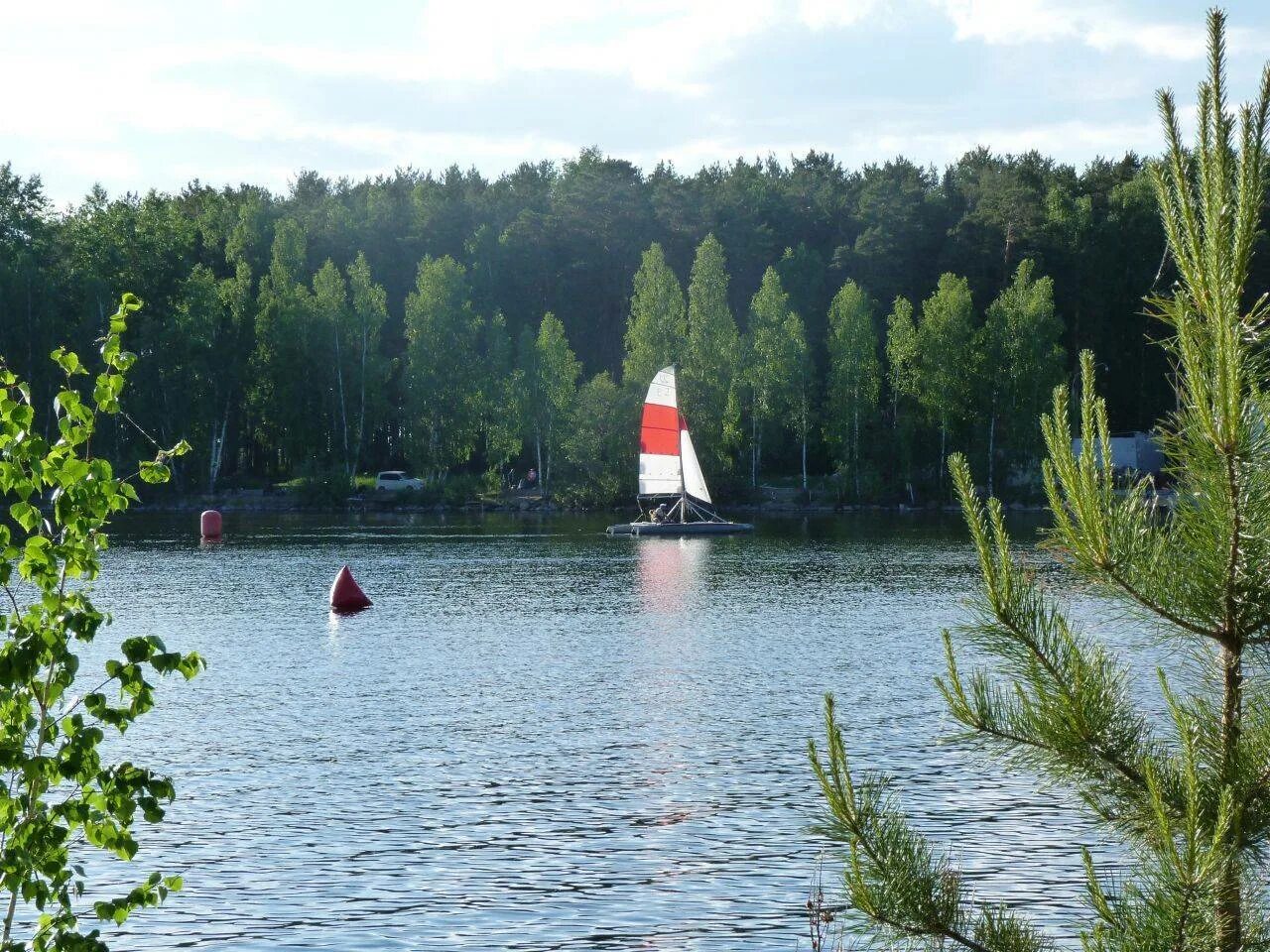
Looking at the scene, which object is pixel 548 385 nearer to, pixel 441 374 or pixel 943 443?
pixel 441 374

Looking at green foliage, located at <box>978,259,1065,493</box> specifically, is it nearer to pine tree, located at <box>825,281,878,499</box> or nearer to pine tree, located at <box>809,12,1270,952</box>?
pine tree, located at <box>825,281,878,499</box>

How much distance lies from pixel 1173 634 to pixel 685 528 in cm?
6023

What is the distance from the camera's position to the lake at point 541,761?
14781mm

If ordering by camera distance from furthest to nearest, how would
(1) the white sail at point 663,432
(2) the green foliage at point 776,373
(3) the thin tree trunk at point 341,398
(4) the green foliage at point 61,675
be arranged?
1. (3) the thin tree trunk at point 341,398
2. (2) the green foliage at point 776,373
3. (1) the white sail at point 663,432
4. (4) the green foliage at point 61,675

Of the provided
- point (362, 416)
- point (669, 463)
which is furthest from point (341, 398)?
point (669, 463)

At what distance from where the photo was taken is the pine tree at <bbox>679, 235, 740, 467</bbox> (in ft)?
267

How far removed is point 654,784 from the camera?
65.5 ft

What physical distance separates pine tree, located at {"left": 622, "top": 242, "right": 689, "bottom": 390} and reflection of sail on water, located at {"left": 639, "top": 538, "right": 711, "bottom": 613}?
18731 millimetres

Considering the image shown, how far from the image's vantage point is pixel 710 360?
8281 cm

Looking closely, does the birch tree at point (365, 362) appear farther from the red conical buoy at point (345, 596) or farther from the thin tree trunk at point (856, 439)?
the red conical buoy at point (345, 596)

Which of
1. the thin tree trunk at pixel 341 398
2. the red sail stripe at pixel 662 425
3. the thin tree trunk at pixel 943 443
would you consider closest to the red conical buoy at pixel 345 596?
the red sail stripe at pixel 662 425

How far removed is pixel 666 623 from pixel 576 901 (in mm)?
22563

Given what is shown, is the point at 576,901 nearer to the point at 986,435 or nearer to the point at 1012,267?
the point at 986,435

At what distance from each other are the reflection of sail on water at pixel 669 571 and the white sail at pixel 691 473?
15.7ft
